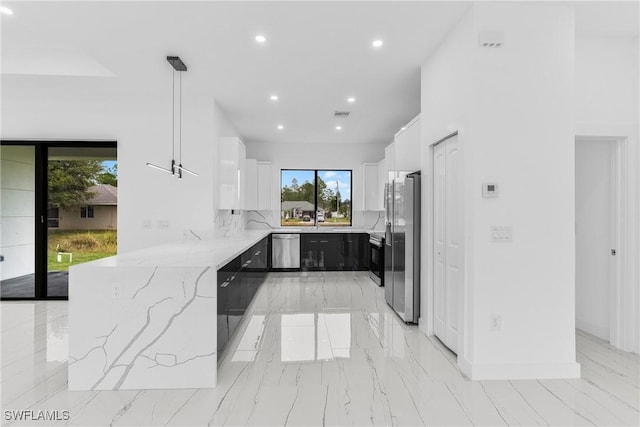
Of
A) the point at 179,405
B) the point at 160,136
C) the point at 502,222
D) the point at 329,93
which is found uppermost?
the point at 329,93

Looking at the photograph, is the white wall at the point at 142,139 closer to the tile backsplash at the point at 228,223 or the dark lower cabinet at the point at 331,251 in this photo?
the tile backsplash at the point at 228,223

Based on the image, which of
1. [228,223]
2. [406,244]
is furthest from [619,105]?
[228,223]

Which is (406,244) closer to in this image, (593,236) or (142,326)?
(593,236)

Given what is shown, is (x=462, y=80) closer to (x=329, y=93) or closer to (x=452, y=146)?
(x=452, y=146)

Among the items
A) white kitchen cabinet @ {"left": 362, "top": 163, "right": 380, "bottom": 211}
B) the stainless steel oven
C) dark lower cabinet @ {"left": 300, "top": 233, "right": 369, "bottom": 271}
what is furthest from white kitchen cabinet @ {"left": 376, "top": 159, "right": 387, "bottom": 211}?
the stainless steel oven

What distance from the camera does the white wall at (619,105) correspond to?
3.31 metres

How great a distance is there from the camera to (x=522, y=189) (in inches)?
111

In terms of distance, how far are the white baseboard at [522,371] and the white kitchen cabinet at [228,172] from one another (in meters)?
3.74

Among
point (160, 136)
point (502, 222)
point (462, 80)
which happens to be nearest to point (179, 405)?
point (502, 222)

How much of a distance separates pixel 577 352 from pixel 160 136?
5148mm

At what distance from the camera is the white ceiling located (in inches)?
113

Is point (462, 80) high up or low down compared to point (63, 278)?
up

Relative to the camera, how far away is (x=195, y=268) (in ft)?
8.74

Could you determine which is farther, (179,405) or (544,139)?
(544,139)
